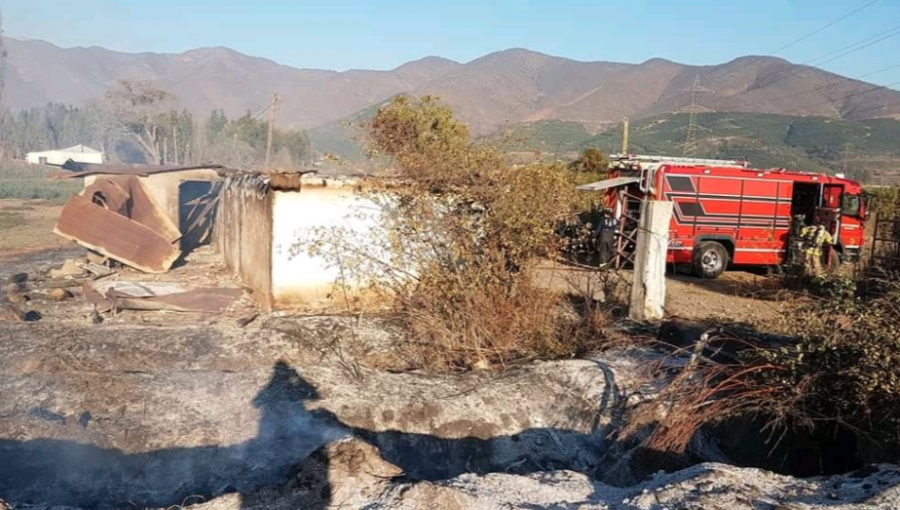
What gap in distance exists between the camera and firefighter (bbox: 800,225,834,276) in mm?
14516

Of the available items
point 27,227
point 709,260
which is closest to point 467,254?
point 709,260

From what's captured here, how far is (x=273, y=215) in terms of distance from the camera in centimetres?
1101

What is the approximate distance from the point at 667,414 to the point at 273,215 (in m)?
6.84

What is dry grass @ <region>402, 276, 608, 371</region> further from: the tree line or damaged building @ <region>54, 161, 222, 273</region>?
the tree line

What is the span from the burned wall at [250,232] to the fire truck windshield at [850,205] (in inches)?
500

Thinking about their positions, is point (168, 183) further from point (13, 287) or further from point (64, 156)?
point (64, 156)

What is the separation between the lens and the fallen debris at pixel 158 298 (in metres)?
11.2

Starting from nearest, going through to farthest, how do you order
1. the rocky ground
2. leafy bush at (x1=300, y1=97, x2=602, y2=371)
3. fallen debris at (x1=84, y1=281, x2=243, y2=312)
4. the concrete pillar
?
the rocky ground, leafy bush at (x1=300, y1=97, x2=602, y2=371), the concrete pillar, fallen debris at (x1=84, y1=281, x2=243, y2=312)

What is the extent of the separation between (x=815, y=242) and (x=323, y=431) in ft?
40.1

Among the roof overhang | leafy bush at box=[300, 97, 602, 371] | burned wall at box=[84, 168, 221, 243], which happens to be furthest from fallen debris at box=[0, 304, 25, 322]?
the roof overhang

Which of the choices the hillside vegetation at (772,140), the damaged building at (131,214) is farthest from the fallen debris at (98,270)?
the hillside vegetation at (772,140)

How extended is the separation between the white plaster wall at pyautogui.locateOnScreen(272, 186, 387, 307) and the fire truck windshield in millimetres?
11136

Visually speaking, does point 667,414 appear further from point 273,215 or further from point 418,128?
point 418,128

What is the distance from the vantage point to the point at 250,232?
42.2ft
